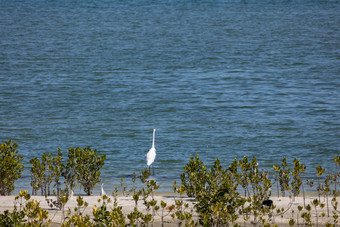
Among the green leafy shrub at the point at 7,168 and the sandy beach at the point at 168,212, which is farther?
the green leafy shrub at the point at 7,168

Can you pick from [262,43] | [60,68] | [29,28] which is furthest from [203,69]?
[29,28]

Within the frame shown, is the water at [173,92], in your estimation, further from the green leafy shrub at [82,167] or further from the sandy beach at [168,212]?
the sandy beach at [168,212]

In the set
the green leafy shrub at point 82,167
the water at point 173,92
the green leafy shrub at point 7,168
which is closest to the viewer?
the green leafy shrub at point 7,168

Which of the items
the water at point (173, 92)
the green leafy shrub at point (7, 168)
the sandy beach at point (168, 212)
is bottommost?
the sandy beach at point (168, 212)

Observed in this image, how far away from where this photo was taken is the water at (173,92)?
65.5 ft

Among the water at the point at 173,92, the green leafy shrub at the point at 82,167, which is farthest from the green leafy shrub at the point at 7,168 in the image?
the water at the point at 173,92

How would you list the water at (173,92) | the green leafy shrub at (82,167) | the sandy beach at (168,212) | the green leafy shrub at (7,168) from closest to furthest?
the sandy beach at (168,212), the green leafy shrub at (7,168), the green leafy shrub at (82,167), the water at (173,92)

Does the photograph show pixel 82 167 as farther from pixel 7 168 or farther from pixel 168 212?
pixel 168 212

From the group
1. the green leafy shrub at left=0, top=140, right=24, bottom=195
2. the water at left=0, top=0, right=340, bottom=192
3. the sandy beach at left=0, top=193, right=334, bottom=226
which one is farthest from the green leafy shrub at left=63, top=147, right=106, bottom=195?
the water at left=0, top=0, right=340, bottom=192

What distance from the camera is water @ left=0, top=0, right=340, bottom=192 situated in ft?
65.5

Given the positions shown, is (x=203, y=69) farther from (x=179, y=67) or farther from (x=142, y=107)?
(x=142, y=107)

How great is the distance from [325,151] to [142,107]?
10.4m

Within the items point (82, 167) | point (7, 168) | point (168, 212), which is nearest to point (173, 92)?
point (82, 167)

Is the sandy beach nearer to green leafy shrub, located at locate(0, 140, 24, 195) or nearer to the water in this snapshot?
green leafy shrub, located at locate(0, 140, 24, 195)
